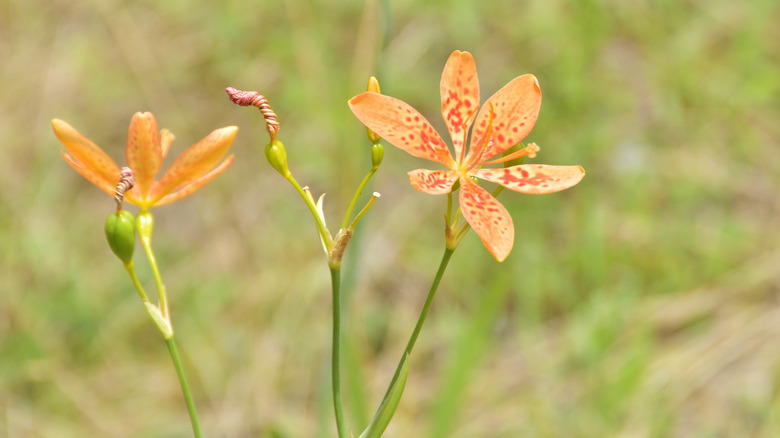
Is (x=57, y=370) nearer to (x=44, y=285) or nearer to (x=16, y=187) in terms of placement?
(x=44, y=285)

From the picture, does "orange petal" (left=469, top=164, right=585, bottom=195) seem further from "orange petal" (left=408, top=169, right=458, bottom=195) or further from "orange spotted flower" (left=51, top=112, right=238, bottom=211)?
"orange spotted flower" (left=51, top=112, right=238, bottom=211)

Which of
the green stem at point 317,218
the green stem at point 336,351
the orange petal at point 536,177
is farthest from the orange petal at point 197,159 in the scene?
the orange petal at point 536,177

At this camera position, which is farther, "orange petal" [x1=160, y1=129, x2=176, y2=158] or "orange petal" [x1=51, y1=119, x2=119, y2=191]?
"orange petal" [x1=160, y1=129, x2=176, y2=158]

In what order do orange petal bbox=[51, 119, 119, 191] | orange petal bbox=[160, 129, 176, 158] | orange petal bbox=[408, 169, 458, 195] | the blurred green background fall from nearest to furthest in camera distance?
orange petal bbox=[408, 169, 458, 195] → orange petal bbox=[51, 119, 119, 191] → orange petal bbox=[160, 129, 176, 158] → the blurred green background

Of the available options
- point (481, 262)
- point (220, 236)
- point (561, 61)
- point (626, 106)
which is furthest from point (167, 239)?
point (626, 106)

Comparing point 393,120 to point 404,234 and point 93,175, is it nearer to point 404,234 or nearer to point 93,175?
point 93,175

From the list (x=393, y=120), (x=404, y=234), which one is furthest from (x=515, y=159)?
(x=404, y=234)

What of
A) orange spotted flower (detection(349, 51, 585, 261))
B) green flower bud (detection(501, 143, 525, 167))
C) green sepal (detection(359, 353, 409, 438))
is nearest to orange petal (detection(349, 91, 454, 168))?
orange spotted flower (detection(349, 51, 585, 261))
